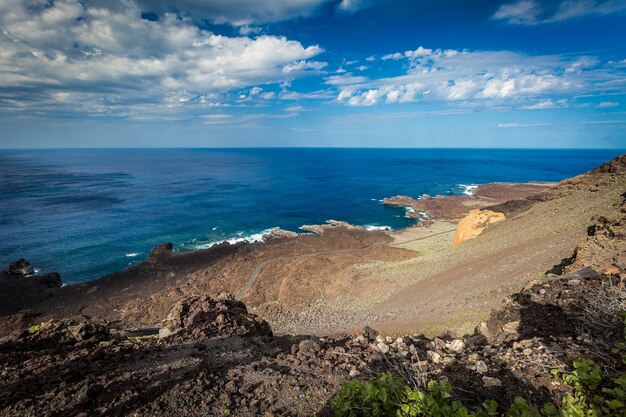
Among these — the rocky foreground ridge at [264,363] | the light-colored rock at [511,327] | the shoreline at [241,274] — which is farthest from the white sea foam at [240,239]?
the light-colored rock at [511,327]

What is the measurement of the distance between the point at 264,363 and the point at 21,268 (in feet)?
154

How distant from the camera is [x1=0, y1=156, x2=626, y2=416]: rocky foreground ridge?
248 inches

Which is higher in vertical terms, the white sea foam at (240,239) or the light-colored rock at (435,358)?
the light-colored rock at (435,358)

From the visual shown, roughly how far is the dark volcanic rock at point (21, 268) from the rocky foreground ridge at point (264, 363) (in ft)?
129

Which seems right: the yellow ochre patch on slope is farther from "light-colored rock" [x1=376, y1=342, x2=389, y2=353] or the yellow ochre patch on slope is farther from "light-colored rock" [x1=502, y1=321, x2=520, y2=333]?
"light-colored rock" [x1=376, y1=342, x2=389, y2=353]

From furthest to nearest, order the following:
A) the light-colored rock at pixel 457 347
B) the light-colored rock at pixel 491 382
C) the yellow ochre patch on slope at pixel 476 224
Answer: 1. the yellow ochre patch on slope at pixel 476 224
2. the light-colored rock at pixel 457 347
3. the light-colored rock at pixel 491 382

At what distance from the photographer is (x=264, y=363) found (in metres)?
8.45

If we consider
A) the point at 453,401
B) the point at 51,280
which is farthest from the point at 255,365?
the point at 51,280

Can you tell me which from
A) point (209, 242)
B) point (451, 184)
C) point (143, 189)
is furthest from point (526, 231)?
point (143, 189)

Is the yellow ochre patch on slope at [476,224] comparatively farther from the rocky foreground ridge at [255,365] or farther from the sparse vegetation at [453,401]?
the sparse vegetation at [453,401]

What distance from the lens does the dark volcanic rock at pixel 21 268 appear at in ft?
128

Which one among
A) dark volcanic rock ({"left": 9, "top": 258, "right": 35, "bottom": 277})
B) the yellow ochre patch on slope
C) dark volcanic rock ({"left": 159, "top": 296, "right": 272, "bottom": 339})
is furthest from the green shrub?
dark volcanic rock ({"left": 9, "top": 258, "right": 35, "bottom": 277})

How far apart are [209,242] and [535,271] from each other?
4588cm

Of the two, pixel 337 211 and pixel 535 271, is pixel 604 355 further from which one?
pixel 337 211
